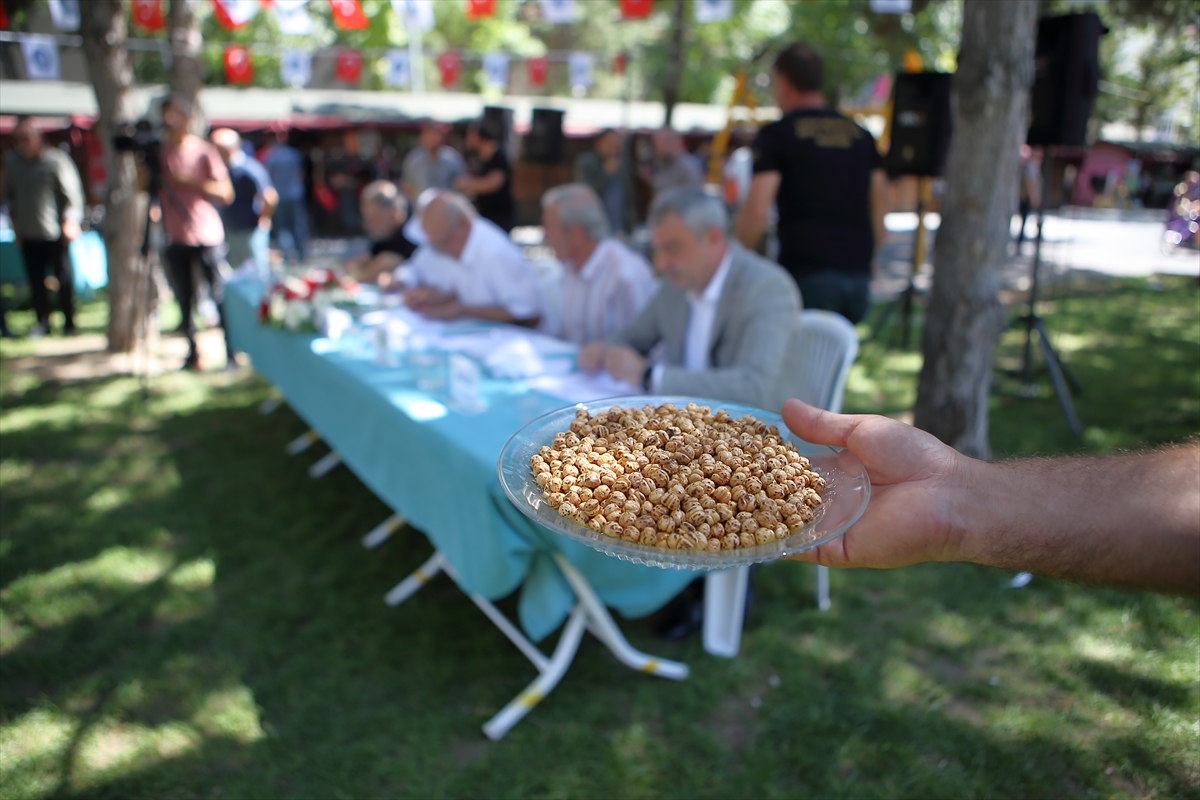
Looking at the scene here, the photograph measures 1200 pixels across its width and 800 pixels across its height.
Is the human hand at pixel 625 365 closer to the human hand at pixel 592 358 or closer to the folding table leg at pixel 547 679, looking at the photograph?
the human hand at pixel 592 358

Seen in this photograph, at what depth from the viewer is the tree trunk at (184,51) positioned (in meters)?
6.25

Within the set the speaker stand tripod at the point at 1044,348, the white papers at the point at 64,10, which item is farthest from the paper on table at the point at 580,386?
the white papers at the point at 64,10

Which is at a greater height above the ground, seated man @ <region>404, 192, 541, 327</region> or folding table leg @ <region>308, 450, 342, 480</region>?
seated man @ <region>404, 192, 541, 327</region>

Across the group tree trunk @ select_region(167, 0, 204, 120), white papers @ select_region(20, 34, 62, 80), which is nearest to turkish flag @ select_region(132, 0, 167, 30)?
white papers @ select_region(20, 34, 62, 80)

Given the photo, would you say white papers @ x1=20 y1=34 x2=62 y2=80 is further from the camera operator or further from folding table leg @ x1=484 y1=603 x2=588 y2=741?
folding table leg @ x1=484 y1=603 x2=588 y2=741

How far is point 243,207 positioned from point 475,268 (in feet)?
11.0

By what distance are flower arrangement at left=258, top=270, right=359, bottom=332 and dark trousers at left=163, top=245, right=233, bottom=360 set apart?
2.09 metres

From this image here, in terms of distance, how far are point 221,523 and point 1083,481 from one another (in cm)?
344

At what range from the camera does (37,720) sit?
7.28ft

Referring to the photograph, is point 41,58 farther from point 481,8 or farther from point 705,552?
point 705,552

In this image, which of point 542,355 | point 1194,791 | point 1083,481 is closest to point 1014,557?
point 1083,481

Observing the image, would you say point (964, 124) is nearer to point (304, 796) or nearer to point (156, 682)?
point (304, 796)

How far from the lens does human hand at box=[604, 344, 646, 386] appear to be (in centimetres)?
245

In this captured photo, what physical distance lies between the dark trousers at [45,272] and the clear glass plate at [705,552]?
681 cm
